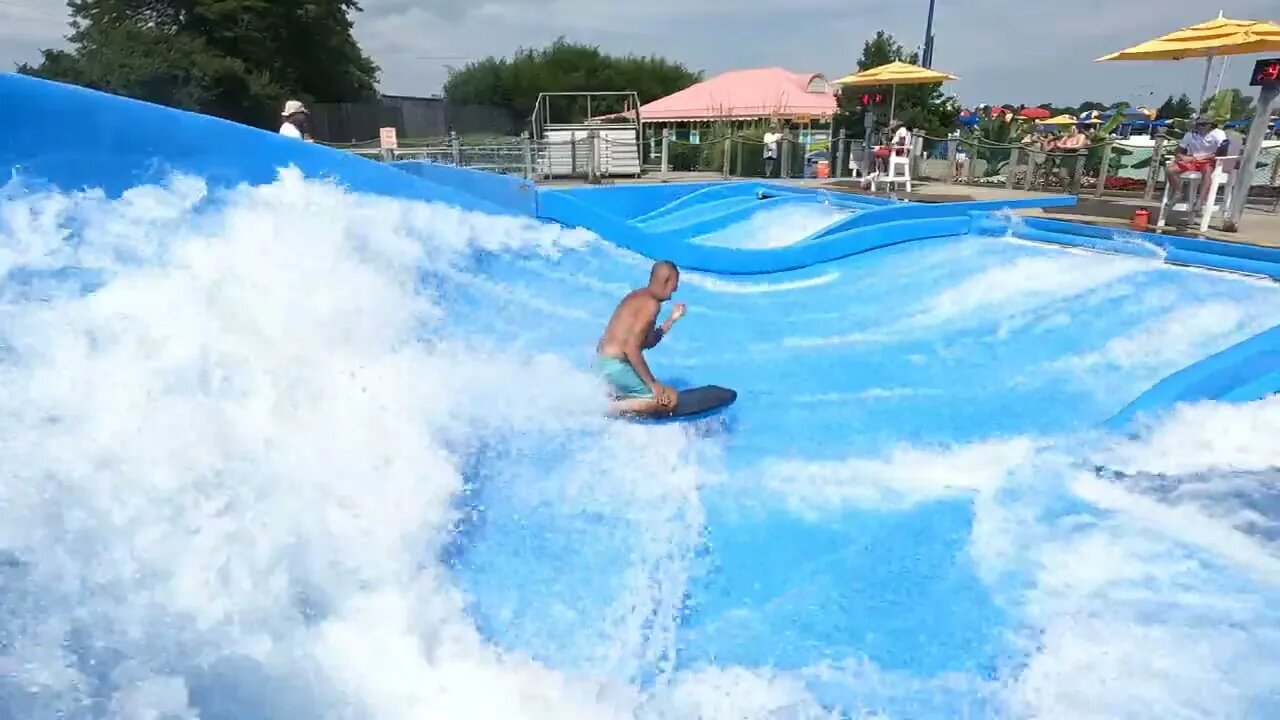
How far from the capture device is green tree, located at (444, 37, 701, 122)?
48125 millimetres

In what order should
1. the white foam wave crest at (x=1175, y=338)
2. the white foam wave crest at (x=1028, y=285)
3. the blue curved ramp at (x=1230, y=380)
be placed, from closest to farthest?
the blue curved ramp at (x=1230, y=380) → the white foam wave crest at (x=1175, y=338) → the white foam wave crest at (x=1028, y=285)

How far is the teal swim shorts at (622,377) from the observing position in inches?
173

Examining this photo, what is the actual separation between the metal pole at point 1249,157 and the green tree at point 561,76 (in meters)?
41.5

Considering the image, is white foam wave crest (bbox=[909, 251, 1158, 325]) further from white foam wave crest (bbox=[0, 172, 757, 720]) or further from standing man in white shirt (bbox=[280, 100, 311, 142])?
standing man in white shirt (bbox=[280, 100, 311, 142])

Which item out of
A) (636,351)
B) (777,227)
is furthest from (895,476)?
(777,227)

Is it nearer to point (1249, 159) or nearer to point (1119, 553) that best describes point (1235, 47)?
point (1249, 159)

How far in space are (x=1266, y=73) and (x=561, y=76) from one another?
46.0m

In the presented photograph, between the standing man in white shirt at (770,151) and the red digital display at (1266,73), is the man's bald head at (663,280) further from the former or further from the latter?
the standing man in white shirt at (770,151)

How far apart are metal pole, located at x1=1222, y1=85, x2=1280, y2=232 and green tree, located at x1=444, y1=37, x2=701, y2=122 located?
4147cm

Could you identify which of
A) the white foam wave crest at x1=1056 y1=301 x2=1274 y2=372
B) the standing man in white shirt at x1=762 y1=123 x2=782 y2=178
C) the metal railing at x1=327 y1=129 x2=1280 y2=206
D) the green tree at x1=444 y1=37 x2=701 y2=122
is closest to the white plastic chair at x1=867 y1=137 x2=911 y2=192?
the metal railing at x1=327 y1=129 x2=1280 y2=206

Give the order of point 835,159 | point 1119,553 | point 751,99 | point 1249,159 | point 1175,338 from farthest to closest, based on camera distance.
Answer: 1. point 751,99
2. point 835,159
3. point 1249,159
4. point 1175,338
5. point 1119,553

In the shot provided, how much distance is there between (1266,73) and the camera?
6906 mm

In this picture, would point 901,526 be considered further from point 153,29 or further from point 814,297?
point 153,29

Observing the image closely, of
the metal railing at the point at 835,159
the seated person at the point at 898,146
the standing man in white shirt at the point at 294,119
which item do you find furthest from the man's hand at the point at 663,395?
the metal railing at the point at 835,159
